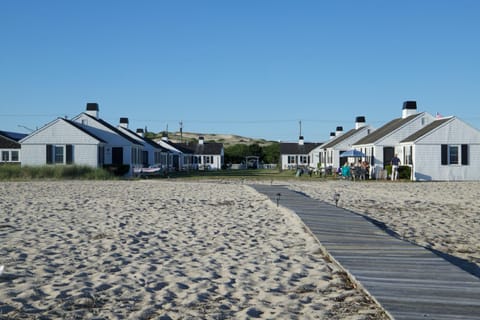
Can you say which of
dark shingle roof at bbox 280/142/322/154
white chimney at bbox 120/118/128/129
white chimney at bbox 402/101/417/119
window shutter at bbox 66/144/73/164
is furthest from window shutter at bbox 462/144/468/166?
dark shingle roof at bbox 280/142/322/154

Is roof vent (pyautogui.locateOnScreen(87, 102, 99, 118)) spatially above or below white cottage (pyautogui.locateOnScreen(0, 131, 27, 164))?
above

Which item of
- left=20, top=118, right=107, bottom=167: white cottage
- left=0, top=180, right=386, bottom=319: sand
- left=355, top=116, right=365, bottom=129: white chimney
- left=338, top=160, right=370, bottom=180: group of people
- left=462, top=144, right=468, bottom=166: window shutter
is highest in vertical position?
left=355, top=116, right=365, bottom=129: white chimney

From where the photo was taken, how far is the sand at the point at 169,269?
5250 millimetres

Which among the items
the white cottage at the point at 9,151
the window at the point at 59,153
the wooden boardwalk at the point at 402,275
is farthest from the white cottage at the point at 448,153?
the white cottage at the point at 9,151

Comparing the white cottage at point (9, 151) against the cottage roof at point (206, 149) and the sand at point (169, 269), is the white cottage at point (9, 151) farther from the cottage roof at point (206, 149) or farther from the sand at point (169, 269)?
the sand at point (169, 269)

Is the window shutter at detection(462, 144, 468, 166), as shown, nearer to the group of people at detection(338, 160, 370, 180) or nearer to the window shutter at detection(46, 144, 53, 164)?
the group of people at detection(338, 160, 370, 180)

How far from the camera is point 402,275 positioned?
6.05 meters

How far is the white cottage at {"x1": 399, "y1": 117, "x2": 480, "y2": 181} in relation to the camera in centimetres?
3100

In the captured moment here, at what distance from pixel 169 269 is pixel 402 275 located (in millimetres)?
2845

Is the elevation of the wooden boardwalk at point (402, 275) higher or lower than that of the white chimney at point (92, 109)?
lower

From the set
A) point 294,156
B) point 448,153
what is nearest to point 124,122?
point 294,156

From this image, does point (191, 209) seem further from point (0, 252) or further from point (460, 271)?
point (460, 271)

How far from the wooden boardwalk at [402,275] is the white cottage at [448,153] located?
22.4 meters

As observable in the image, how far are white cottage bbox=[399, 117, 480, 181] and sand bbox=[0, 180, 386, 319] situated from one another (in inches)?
808
